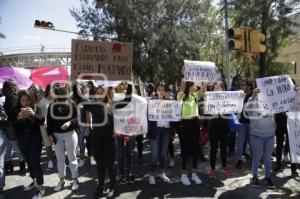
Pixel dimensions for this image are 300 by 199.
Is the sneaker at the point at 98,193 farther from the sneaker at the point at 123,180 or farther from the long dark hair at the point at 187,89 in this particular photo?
the long dark hair at the point at 187,89

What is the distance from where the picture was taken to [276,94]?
8258mm

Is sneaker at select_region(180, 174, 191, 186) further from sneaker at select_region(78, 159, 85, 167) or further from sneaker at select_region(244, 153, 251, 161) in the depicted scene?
sneaker at select_region(244, 153, 251, 161)

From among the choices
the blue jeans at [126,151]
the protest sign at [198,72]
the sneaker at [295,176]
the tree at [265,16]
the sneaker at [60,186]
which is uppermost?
the tree at [265,16]

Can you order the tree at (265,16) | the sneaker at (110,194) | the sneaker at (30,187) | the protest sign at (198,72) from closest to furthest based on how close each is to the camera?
the sneaker at (110,194) < the sneaker at (30,187) < the protest sign at (198,72) < the tree at (265,16)

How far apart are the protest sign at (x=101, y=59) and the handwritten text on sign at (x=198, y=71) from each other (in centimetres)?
Result: 216

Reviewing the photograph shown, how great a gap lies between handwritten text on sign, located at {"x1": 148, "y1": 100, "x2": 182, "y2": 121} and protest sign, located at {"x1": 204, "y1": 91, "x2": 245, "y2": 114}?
0.74 meters

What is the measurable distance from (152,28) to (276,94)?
23.9 metres

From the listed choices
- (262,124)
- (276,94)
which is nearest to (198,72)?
(276,94)

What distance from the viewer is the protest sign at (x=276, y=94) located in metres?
8.23

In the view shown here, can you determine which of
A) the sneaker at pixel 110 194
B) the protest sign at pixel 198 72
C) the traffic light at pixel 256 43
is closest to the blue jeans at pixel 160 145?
the sneaker at pixel 110 194

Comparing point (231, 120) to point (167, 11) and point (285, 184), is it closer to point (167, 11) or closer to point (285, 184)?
point (285, 184)

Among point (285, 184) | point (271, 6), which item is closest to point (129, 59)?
point (285, 184)

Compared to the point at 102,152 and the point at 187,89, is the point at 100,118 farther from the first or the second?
the point at 187,89

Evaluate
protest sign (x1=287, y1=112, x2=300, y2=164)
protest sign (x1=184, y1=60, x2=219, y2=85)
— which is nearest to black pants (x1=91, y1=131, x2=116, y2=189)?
protest sign (x1=287, y1=112, x2=300, y2=164)
